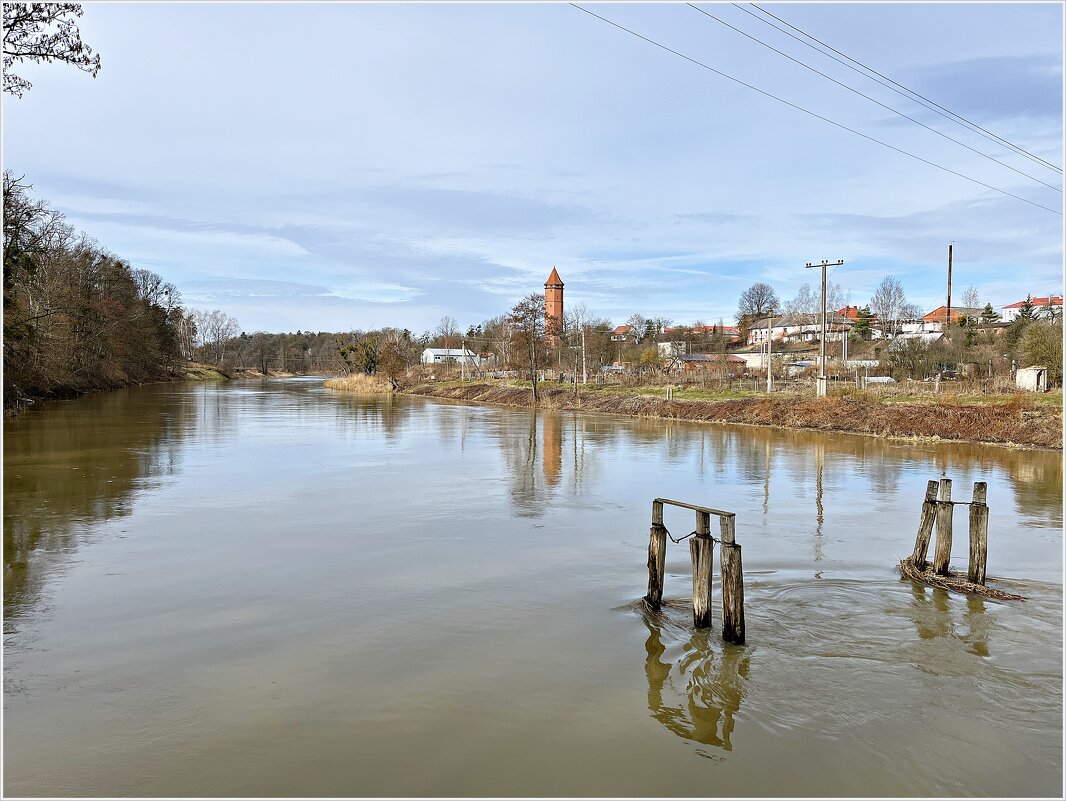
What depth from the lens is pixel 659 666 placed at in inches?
272

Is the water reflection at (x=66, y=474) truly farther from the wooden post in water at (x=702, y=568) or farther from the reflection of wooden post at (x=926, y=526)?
the reflection of wooden post at (x=926, y=526)

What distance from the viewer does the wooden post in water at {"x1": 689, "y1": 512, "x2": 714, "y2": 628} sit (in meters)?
7.16

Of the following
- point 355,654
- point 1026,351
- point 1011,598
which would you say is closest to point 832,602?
point 1011,598

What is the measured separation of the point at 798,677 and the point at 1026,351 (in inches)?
1317

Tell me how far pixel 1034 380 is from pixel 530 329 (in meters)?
26.9

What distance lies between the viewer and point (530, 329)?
4725cm

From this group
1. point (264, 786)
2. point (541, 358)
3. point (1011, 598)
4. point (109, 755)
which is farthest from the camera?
point (541, 358)

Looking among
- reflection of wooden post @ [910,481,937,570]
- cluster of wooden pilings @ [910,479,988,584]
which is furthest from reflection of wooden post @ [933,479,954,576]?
reflection of wooden post @ [910,481,937,570]

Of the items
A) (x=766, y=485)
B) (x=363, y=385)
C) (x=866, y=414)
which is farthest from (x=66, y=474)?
(x=363, y=385)

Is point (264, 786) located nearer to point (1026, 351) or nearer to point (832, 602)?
point (832, 602)

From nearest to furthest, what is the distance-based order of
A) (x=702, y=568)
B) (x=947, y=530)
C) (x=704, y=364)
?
(x=702, y=568) → (x=947, y=530) → (x=704, y=364)

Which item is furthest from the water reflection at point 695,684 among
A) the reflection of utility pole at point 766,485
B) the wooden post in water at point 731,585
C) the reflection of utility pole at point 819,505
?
the reflection of utility pole at point 766,485

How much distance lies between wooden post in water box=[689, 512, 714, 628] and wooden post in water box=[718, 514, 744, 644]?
0.19 meters

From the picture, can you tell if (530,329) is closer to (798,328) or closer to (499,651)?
(499,651)
